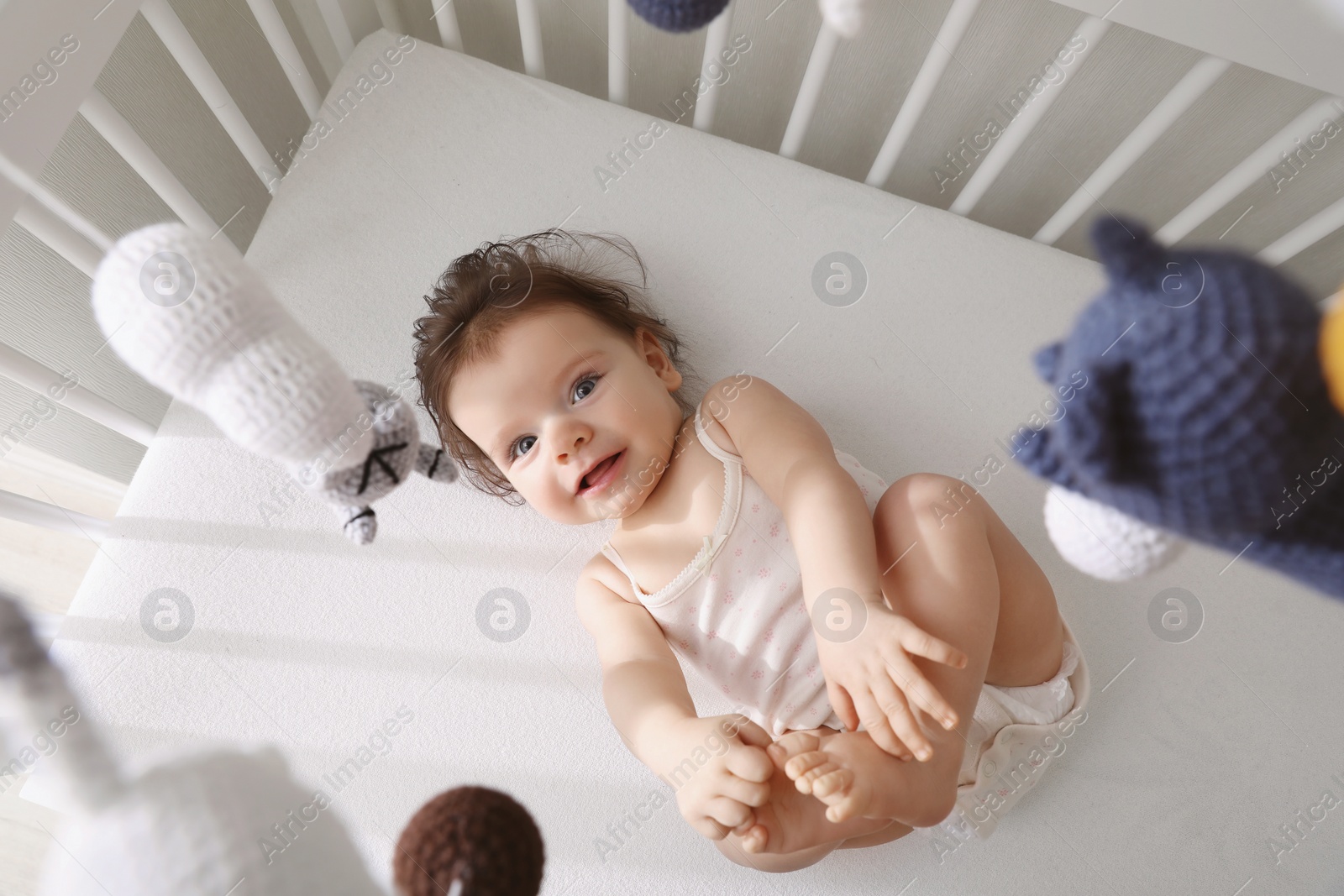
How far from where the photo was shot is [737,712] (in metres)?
0.97

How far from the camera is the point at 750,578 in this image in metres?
0.92

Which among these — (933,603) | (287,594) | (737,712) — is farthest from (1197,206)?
(287,594)

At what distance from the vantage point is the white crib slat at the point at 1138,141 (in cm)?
79

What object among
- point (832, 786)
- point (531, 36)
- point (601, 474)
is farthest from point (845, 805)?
point (531, 36)

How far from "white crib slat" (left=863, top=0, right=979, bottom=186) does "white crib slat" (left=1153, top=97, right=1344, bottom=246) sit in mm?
276

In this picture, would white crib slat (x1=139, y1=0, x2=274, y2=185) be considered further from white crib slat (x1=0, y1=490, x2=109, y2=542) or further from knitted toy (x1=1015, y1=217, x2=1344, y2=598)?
knitted toy (x1=1015, y1=217, x2=1344, y2=598)

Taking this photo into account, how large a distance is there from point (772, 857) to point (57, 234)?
2.90 ft

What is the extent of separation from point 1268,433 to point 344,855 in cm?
35

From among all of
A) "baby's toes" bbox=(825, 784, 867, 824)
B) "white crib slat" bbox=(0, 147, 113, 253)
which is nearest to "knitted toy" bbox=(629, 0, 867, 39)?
"white crib slat" bbox=(0, 147, 113, 253)

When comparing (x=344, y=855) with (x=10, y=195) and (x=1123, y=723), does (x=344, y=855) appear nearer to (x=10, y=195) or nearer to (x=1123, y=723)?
(x=10, y=195)

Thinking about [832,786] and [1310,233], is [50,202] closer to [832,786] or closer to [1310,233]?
[832,786]

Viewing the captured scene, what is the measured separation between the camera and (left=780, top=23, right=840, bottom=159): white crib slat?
923mm

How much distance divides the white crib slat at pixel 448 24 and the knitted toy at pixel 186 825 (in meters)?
1.06

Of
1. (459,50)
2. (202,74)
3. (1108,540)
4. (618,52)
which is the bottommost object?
(202,74)
